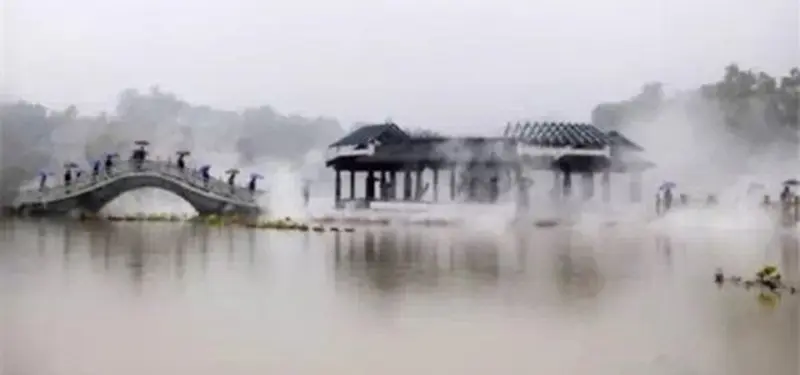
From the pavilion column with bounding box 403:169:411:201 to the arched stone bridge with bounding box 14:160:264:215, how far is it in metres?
0.31

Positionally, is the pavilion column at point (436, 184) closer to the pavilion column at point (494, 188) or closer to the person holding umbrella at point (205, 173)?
the pavilion column at point (494, 188)

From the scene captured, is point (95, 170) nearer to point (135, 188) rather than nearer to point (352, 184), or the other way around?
point (135, 188)

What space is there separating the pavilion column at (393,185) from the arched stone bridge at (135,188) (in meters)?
0.28

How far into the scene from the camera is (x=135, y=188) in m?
2.06

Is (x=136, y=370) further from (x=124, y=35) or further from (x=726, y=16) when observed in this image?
(x=726, y=16)

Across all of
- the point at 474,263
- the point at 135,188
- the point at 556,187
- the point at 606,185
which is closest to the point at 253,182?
the point at 135,188

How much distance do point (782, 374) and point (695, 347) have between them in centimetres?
18

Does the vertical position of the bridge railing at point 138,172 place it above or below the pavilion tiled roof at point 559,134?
below

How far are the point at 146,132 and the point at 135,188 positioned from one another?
0.13 m

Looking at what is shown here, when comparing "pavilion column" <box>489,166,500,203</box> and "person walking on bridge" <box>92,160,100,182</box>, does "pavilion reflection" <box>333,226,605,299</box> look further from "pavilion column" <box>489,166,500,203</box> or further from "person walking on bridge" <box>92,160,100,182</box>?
"person walking on bridge" <box>92,160,100,182</box>

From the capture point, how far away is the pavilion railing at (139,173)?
204cm

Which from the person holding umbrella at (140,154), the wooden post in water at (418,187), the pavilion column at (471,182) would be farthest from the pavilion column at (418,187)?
the person holding umbrella at (140,154)

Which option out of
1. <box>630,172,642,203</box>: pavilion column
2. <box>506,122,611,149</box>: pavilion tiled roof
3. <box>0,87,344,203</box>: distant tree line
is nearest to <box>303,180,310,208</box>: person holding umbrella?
<box>0,87,344,203</box>: distant tree line

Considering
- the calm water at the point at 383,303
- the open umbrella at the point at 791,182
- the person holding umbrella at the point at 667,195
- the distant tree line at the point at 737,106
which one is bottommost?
the calm water at the point at 383,303
